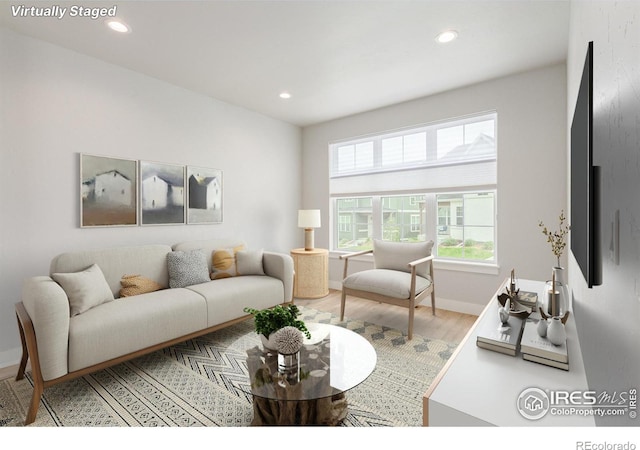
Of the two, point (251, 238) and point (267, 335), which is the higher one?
point (251, 238)

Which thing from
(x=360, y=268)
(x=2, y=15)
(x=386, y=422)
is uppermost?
(x=2, y=15)

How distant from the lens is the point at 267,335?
66.7 inches

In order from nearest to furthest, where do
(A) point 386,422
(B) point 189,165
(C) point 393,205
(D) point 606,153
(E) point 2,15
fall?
(D) point 606,153
(A) point 386,422
(E) point 2,15
(B) point 189,165
(C) point 393,205

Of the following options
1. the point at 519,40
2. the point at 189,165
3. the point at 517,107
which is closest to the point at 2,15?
the point at 189,165

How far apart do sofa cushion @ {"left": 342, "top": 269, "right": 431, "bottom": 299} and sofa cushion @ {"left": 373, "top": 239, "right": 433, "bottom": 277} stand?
0.10 meters

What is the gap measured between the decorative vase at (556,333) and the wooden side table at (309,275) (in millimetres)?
3004

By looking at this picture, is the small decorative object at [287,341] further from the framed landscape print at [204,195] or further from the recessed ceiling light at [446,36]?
the recessed ceiling light at [446,36]

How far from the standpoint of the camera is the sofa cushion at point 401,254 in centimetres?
319

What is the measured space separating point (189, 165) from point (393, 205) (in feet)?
8.74

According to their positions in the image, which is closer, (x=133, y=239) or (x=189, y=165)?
(x=133, y=239)

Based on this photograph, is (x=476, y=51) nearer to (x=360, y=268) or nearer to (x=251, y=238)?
(x=360, y=268)

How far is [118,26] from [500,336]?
3.24 metres

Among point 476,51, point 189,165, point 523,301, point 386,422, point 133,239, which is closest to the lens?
point 386,422

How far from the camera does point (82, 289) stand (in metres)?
2.11
